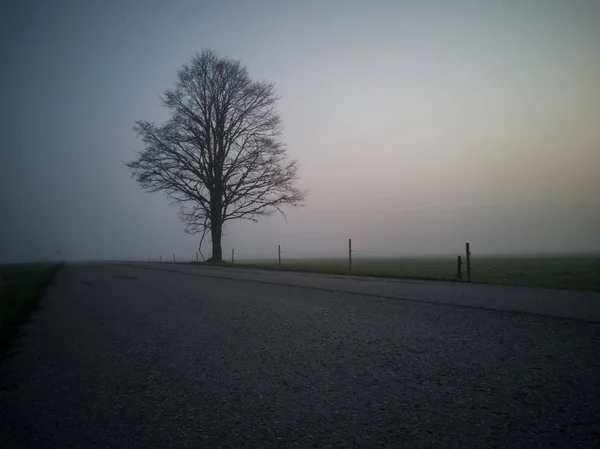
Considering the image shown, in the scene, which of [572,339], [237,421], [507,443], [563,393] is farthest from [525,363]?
[237,421]

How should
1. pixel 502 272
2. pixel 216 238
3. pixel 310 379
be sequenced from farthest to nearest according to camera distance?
pixel 216 238 < pixel 502 272 < pixel 310 379

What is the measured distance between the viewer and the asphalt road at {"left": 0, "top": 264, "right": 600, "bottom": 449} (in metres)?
2.36

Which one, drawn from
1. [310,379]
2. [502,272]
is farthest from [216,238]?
[310,379]

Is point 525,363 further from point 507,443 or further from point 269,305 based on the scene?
point 269,305

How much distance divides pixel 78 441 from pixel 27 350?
2908 mm

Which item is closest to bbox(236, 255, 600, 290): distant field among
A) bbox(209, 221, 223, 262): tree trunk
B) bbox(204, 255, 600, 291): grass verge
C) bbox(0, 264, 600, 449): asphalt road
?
bbox(204, 255, 600, 291): grass verge

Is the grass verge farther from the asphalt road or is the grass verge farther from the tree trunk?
the asphalt road

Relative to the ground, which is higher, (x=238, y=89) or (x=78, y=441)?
(x=238, y=89)

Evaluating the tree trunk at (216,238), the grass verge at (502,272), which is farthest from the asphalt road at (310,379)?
the tree trunk at (216,238)

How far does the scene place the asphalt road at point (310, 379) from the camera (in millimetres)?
2355

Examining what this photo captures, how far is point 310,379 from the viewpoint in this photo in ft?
10.7

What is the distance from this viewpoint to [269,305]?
7105 mm

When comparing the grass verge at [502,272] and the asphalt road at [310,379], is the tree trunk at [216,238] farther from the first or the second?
the asphalt road at [310,379]

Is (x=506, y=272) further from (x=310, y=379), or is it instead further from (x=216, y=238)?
(x=216, y=238)
